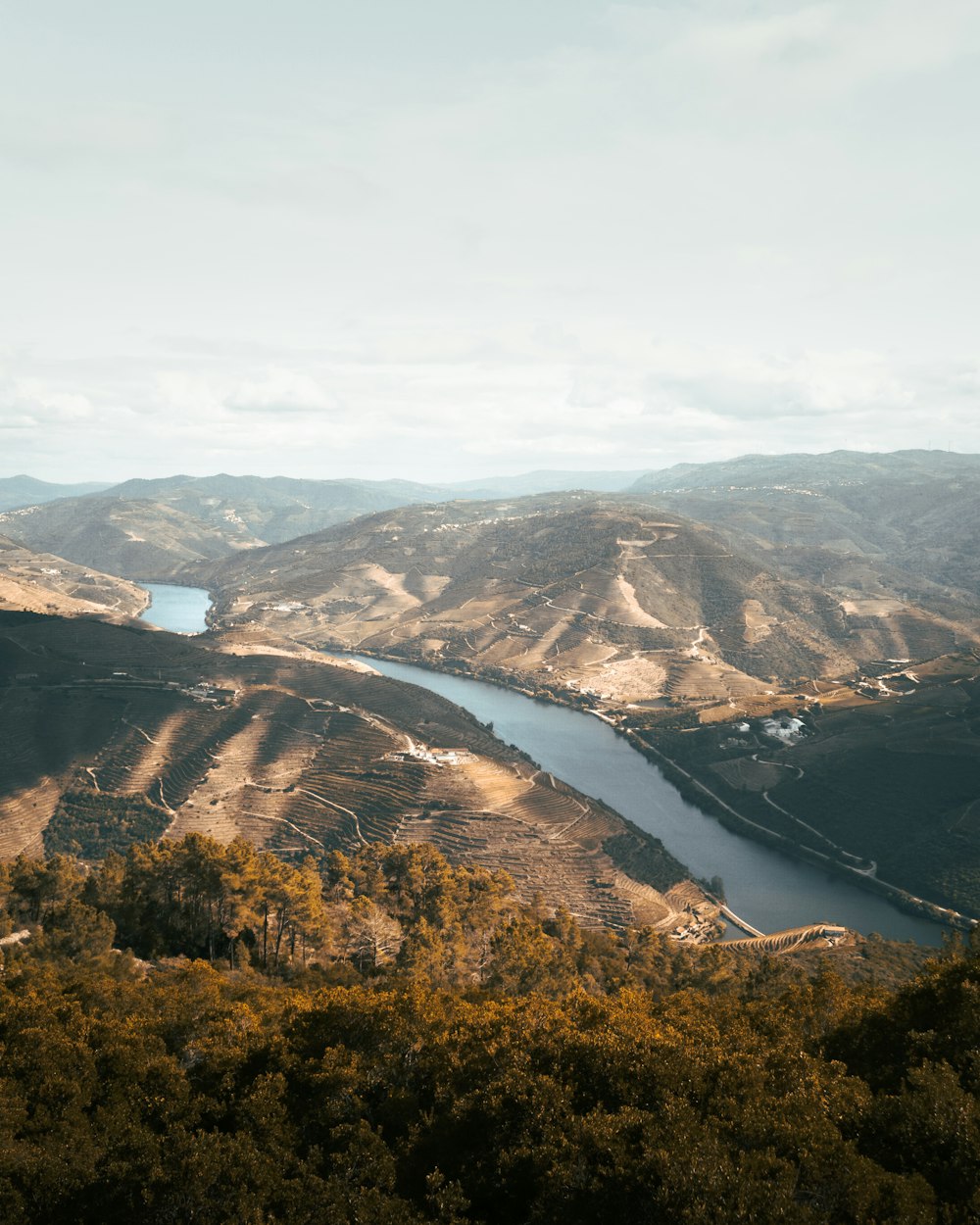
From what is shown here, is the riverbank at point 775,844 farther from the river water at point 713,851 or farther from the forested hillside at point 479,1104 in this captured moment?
the forested hillside at point 479,1104

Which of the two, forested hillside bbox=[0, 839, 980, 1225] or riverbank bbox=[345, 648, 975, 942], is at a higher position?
forested hillside bbox=[0, 839, 980, 1225]

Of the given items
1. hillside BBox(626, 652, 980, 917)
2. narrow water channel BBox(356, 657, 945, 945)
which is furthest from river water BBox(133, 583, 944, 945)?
hillside BBox(626, 652, 980, 917)

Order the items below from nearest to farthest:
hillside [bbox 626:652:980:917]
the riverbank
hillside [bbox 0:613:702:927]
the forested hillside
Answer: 1. the forested hillside
2. hillside [bbox 0:613:702:927]
3. the riverbank
4. hillside [bbox 626:652:980:917]

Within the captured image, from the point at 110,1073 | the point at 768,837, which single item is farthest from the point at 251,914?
the point at 768,837

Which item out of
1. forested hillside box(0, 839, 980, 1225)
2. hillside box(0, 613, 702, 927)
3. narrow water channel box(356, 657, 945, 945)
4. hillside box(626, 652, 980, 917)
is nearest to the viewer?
forested hillside box(0, 839, 980, 1225)


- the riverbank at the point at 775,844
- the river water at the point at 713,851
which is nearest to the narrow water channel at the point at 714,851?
the river water at the point at 713,851

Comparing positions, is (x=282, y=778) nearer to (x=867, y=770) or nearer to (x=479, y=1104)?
(x=867, y=770)

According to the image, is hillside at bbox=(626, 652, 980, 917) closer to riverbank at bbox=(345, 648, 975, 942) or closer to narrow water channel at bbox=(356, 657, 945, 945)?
riverbank at bbox=(345, 648, 975, 942)

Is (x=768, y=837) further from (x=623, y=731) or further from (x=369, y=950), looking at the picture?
(x=369, y=950)
